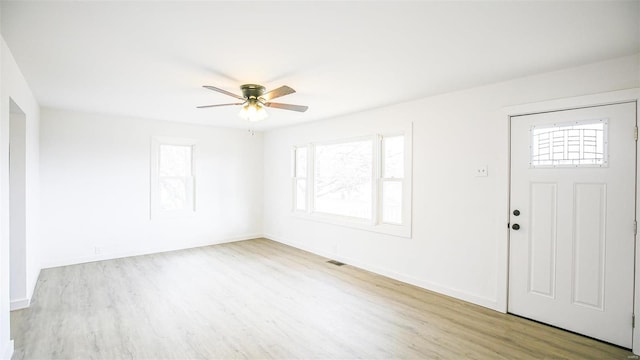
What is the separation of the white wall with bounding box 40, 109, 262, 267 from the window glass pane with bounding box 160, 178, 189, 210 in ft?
0.83

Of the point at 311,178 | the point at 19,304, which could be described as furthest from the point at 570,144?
the point at 19,304

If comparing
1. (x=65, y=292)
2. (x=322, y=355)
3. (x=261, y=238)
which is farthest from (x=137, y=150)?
(x=322, y=355)

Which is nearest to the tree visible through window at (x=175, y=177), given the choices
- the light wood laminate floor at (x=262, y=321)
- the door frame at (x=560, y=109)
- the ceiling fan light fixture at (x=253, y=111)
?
the light wood laminate floor at (x=262, y=321)

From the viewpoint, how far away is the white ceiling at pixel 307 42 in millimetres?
1895

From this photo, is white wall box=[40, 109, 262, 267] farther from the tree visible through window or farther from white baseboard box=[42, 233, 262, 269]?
the tree visible through window

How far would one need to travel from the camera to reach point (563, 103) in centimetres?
287

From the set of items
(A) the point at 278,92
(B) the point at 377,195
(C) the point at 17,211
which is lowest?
(C) the point at 17,211

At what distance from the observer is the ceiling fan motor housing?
10.7 feet

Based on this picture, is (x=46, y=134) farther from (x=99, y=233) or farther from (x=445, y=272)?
(x=445, y=272)

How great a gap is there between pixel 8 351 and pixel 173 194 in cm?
382

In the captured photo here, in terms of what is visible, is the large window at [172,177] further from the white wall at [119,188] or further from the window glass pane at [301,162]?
A: the window glass pane at [301,162]

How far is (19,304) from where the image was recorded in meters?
3.30

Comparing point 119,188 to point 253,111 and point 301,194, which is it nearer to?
point 301,194

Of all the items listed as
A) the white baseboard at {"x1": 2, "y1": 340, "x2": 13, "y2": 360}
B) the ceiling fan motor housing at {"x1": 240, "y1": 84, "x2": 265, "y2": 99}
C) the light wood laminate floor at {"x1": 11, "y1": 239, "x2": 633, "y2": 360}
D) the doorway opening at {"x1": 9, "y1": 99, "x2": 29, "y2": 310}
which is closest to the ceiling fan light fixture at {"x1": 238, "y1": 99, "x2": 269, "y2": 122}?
the ceiling fan motor housing at {"x1": 240, "y1": 84, "x2": 265, "y2": 99}
